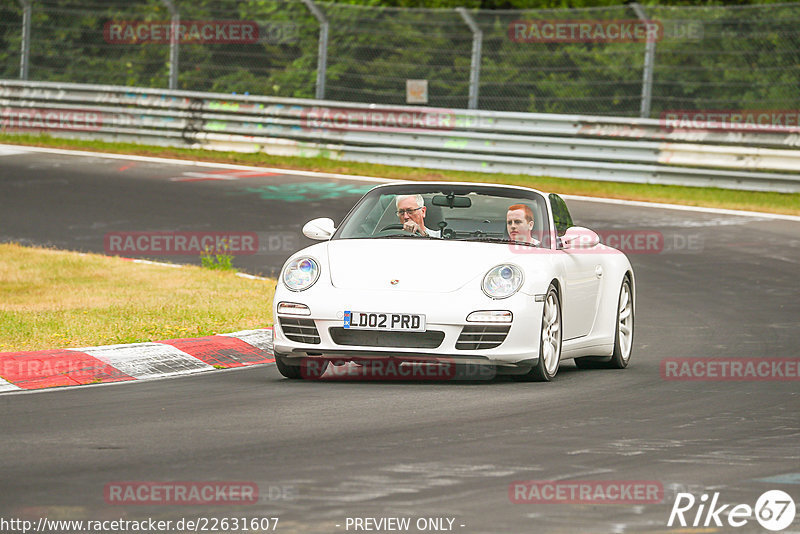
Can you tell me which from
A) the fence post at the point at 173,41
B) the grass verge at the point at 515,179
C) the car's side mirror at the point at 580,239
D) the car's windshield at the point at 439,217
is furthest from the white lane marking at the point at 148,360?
the fence post at the point at 173,41

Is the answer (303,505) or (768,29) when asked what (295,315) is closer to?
(303,505)

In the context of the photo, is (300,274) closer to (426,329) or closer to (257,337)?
(426,329)

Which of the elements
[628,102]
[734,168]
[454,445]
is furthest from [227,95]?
[454,445]

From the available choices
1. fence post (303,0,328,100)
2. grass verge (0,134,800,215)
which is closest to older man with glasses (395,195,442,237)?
grass verge (0,134,800,215)

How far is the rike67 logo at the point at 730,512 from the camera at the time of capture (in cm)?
504

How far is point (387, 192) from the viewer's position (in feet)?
31.9

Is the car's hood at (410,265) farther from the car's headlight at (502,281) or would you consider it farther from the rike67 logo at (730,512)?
the rike67 logo at (730,512)

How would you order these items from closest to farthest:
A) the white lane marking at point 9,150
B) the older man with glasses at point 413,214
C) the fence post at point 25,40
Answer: the older man with glasses at point 413,214 → the white lane marking at point 9,150 → the fence post at point 25,40

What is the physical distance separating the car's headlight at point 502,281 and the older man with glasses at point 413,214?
38.4 inches

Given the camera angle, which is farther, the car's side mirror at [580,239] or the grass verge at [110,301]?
the grass verge at [110,301]

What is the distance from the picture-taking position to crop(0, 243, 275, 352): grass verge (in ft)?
33.0

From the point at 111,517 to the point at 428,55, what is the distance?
2007cm

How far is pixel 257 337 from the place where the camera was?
34.7 feet

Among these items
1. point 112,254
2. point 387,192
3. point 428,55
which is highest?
point 428,55
